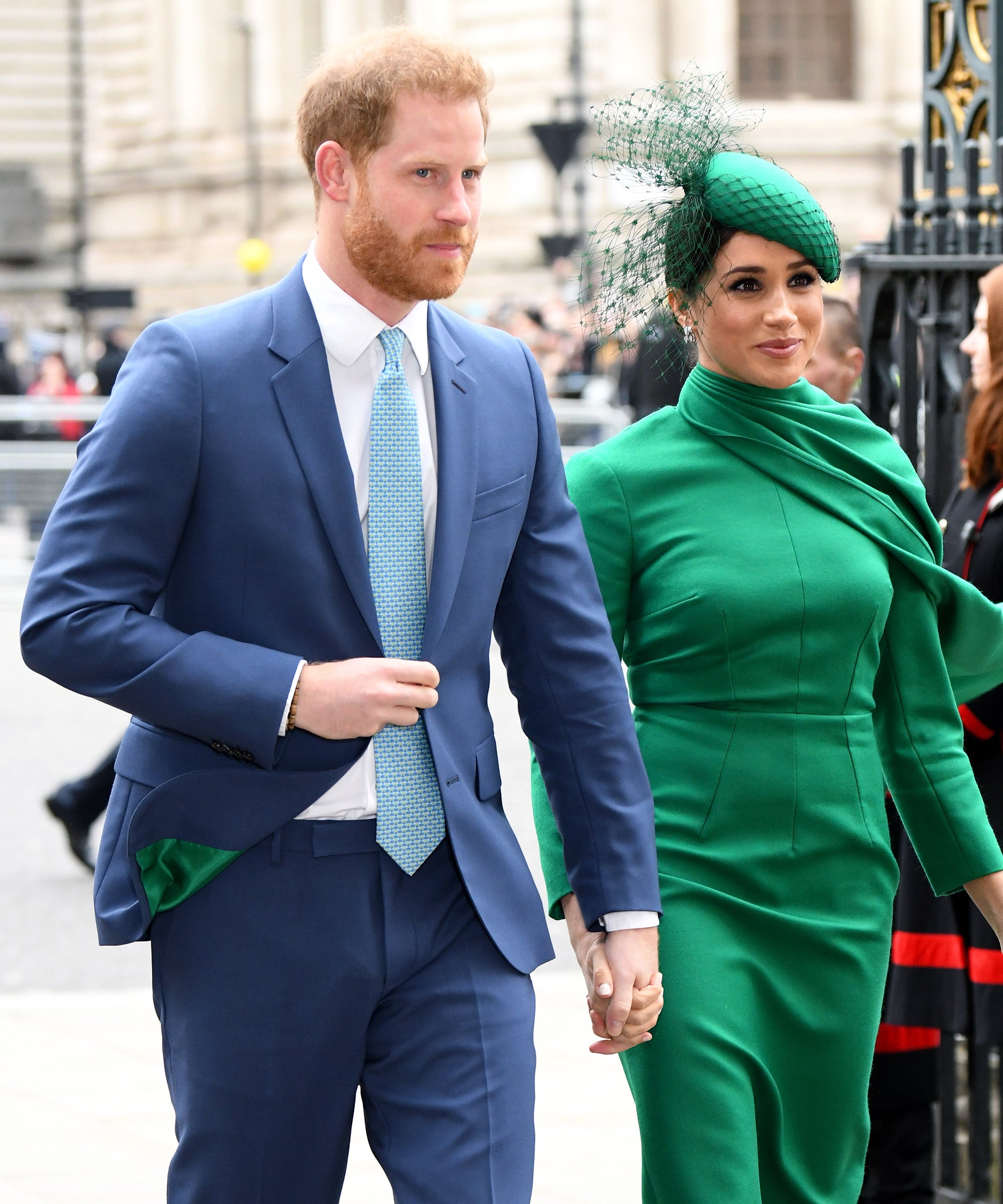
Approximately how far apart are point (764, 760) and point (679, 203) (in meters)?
0.84

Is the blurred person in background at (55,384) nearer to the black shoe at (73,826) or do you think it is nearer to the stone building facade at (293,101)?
the stone building facade at (293,101)

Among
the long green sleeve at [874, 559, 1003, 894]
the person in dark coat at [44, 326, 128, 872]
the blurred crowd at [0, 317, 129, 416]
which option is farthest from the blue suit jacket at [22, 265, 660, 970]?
the blurred crowd at [0, 317, 129, 416]

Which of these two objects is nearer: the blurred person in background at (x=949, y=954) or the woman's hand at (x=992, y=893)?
the woman's hand at (x=992, y=893)

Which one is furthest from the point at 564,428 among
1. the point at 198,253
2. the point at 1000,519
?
the point at 198,253

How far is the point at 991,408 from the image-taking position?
430 cm

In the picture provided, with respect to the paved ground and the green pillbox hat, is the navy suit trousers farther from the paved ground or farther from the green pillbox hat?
the paved ground

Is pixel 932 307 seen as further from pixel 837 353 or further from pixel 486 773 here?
pixel 486 773

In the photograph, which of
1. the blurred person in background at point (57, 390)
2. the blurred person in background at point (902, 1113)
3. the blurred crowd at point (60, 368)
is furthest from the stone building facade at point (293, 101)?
the blurred person in background at point (902, 1113)

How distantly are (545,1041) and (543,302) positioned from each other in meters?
18.3

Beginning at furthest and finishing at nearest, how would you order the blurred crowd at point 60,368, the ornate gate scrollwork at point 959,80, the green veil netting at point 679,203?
the blurred crowd at point 60,368 < the ornate gate scrollwork at point 959,80 < the green veil netting at point 679,203

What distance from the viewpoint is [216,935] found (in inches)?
106

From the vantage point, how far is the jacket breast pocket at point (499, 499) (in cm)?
281

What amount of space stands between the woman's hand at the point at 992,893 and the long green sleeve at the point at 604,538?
2.19 feet

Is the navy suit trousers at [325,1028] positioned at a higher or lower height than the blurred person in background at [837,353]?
lower
